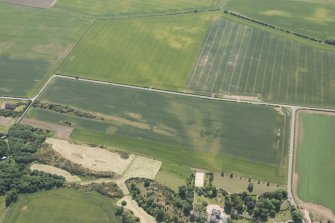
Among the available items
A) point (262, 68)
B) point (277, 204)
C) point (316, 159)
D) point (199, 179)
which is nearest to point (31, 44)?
point (262, 68)

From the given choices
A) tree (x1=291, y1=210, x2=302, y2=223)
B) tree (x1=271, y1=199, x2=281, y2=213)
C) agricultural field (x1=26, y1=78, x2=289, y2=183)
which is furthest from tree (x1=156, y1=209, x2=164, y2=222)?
tree (x1=291, y1=210, x2=302, y2=223)

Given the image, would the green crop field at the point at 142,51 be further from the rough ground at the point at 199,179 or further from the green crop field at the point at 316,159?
the green crop field at the point at 316,159

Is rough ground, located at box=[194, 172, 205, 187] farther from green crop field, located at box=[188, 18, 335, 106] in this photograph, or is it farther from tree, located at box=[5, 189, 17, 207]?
tree, located at box=[5, 189, 17, 207]

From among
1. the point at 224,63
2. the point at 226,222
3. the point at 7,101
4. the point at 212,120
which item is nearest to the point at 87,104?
the point at 7,101

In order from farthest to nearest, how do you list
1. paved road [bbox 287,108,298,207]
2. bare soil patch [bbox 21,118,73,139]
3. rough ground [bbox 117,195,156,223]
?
bare soil patch [bbox 21,118,73,139]
paved road [bbox 287,108,298,207]
rough ground [bbox 117,195,156,223]

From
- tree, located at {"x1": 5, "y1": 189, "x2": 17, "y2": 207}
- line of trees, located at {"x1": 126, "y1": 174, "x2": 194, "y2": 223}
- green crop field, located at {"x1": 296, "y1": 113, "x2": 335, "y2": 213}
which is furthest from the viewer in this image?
green crop field, located at {"x1": 296, "y1": 113, "x2": 335, "y2": 213}

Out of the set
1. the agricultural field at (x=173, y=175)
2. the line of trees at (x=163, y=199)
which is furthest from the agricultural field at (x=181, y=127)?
the line of trees at (x=163, y=199)

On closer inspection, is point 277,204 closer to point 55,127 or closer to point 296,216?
point 296,216
